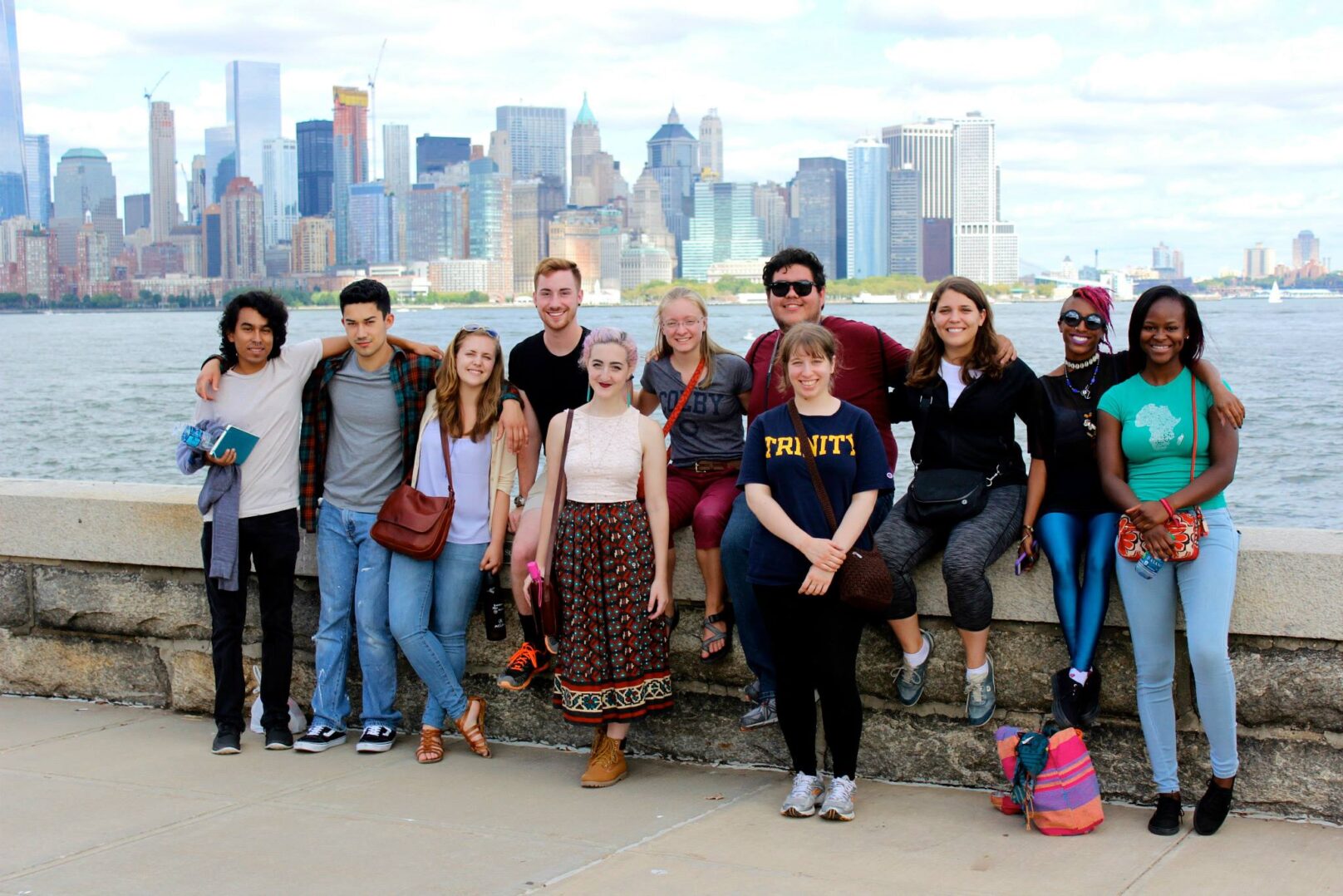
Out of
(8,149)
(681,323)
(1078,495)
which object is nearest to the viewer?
(1078,495)

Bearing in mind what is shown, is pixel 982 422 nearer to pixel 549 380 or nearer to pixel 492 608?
pixel 549 380

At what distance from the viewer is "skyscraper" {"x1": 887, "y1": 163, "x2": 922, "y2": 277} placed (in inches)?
6890

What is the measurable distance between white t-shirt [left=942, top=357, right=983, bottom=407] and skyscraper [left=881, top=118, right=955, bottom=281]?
16958 cm

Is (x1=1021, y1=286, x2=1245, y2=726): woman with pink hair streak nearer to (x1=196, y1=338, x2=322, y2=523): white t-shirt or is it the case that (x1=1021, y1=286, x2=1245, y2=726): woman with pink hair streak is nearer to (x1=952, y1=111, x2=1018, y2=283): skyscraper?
(x1=196, y1=338, x2=322, y2=523): white t-shirt

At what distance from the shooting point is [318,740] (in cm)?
554

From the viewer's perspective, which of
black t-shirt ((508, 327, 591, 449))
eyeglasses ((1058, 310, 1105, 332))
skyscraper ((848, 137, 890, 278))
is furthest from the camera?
skyscraper ((848, 137, 890, 278))

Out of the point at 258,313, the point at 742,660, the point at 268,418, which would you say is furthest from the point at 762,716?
the point at 258,313

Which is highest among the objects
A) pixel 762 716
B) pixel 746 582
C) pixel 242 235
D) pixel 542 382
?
pixel 242 235

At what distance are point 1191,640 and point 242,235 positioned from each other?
192m

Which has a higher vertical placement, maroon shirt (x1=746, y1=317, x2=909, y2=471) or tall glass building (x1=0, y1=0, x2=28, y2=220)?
tall glass building (x1=0, y1=0, x2=28, y2=220)

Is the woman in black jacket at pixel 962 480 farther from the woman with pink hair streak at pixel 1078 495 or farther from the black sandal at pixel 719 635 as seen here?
the black sandal at pixel 719 635

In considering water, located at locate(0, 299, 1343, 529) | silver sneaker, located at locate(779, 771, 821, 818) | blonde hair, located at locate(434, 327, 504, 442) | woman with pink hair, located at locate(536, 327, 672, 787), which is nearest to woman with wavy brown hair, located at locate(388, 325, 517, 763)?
blonde hair, located at locate(434, 327, 504, 442)

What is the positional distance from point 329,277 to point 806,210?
2467 inches

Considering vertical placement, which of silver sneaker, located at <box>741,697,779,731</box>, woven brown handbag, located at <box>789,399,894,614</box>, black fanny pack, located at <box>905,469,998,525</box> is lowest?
silver sneaker, located at <box>741,697,779,731</box>
